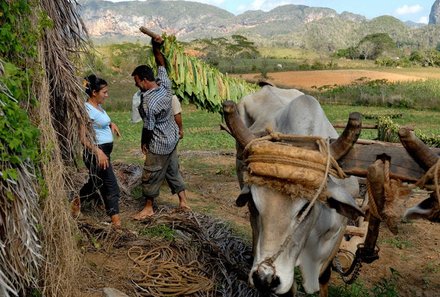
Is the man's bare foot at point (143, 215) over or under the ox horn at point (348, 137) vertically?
under

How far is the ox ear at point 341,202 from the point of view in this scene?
321cm

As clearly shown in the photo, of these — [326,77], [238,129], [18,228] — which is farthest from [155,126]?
[326,77]

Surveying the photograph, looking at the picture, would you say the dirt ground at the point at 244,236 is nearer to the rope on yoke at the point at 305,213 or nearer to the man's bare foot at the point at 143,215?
the man's bare foot at the point at 143,215

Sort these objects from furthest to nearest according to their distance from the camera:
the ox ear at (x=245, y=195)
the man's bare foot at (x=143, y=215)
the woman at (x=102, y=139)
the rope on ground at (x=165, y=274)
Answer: the man's bare foot at (x=143, y=215) → the woman at (x=102, y=139) → the rope on ground at (x=165, y=274) → the ox ear at (x=245, y=195)

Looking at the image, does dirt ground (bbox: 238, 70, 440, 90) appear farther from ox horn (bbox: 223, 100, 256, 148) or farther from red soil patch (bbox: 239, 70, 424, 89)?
ox horn (bbox: 223, 100, 256, 148)

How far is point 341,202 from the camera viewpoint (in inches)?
126

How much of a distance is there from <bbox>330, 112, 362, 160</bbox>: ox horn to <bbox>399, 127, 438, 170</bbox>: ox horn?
0.24 metres

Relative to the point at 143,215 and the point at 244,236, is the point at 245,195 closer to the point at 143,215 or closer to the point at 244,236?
the point at 244,236

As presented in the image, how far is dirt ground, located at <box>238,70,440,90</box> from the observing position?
129 ft

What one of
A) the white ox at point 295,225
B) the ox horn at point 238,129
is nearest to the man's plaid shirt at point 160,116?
the white ox at point 295,225

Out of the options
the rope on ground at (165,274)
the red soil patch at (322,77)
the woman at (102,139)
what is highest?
the woman at (102,139)

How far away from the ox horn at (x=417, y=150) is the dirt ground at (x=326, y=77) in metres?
34.2

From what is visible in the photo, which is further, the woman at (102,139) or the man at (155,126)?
the man at (155,126)

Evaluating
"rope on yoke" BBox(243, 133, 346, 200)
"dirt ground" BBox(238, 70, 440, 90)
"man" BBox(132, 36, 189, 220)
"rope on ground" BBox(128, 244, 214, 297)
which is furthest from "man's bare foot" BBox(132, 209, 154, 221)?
"dirt ground" BBox(238, 70, 440, 90)
